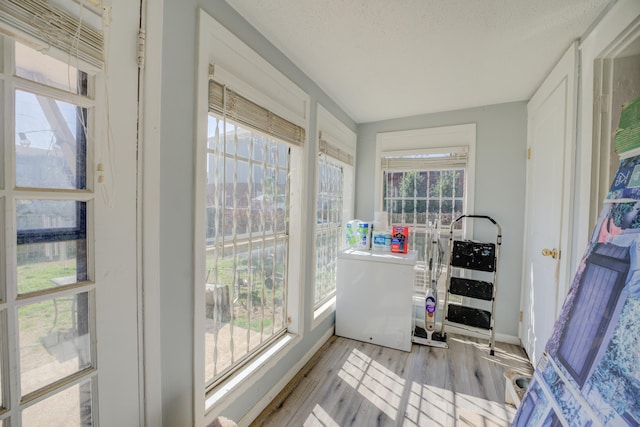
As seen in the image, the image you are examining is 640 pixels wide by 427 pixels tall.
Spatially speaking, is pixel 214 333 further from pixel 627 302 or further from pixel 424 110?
pixel 424 110

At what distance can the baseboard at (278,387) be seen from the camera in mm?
1568

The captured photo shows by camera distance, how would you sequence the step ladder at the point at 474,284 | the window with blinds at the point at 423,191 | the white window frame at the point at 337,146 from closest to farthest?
the white window frame at the point at 337,146
the step ladder at the point at 474,284
the window with blinds at the point at 423,191

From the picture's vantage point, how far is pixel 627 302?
29.9 inches

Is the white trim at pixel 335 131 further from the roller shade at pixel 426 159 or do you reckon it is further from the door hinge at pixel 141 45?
the door hinge at pixel 141 45

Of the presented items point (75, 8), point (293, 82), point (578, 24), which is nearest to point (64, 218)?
point (75, 8)

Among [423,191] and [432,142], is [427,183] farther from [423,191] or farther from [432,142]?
[432,142]

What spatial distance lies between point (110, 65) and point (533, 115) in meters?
3.10

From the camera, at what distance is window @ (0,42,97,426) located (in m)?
0.70

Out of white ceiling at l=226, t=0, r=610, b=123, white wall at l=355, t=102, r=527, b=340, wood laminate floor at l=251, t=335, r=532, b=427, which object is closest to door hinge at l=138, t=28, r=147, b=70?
white ceiling at l=226, t=0, r=610, b=123

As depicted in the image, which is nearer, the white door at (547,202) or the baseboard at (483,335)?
the white door at (547,202)

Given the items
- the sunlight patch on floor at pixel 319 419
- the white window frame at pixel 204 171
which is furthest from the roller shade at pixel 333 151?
the sunlight patch on floor at pixel 319 419

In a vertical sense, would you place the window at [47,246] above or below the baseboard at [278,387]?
above

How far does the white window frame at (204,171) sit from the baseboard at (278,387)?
17 centimetres

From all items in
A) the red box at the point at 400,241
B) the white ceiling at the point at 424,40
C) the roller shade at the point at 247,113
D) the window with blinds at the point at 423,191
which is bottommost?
the red box at the point at 400,241
